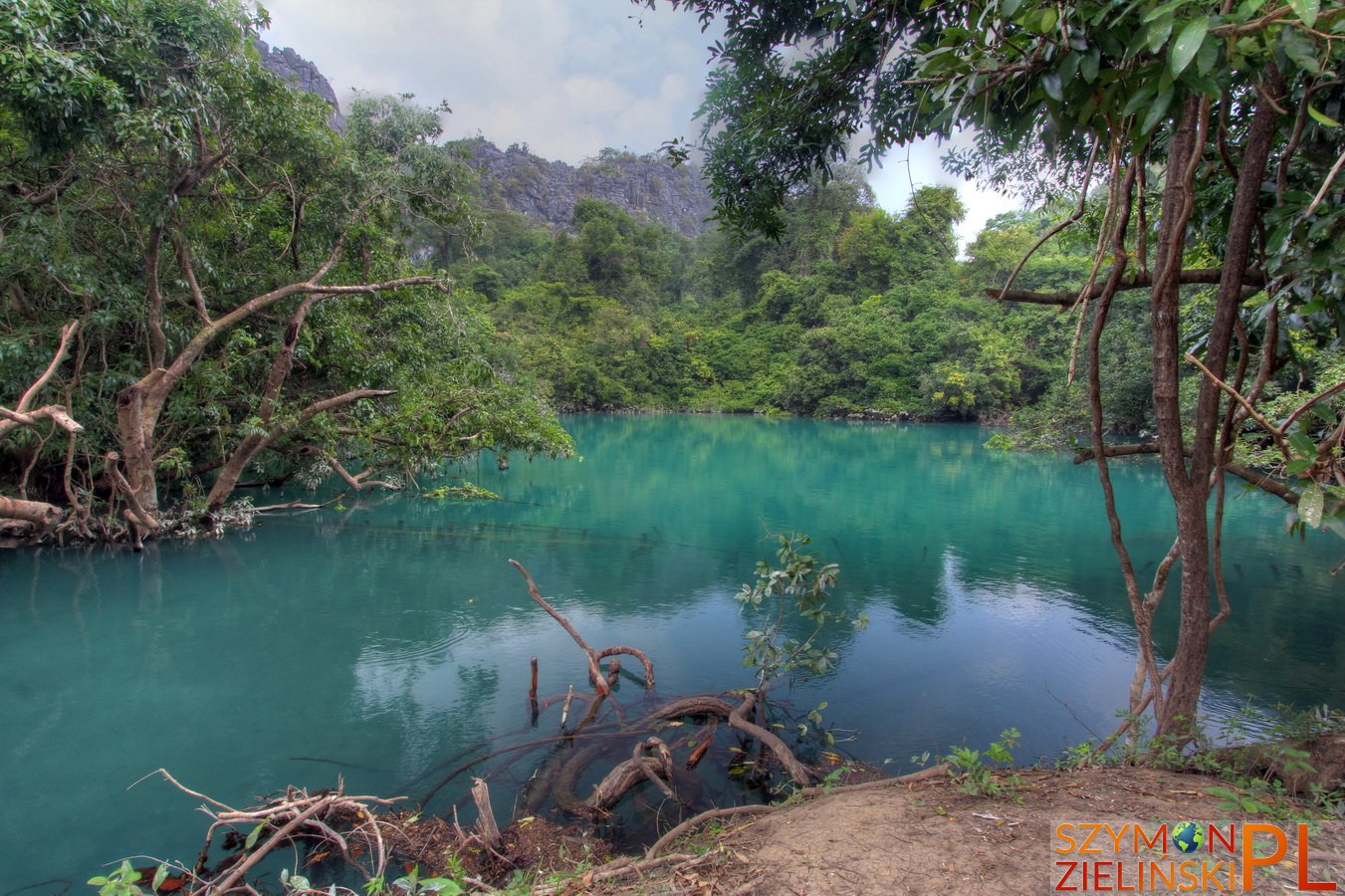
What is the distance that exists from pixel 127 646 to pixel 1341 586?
484 inches

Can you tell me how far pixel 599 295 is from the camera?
1512 inches

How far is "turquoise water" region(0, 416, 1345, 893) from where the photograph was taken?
434cm

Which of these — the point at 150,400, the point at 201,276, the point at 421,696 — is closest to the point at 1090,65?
the point at 421,696

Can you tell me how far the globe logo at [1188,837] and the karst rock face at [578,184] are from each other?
5500 centimetres

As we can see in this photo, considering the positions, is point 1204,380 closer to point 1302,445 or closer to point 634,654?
point 1302,445

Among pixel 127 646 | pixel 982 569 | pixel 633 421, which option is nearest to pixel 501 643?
pixel 127 646

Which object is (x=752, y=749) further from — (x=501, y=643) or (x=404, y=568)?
(x=404, y=568)

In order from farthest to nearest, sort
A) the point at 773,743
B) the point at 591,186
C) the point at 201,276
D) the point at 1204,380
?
the point at 591,186 < the point at 201,276 < the point at 773,743 < the point at 1204,380

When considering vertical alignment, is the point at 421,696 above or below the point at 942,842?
below

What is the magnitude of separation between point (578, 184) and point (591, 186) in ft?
3.99

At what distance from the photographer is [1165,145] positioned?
3.84m

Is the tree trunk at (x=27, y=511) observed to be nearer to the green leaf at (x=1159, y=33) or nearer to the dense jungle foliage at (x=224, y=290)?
the dense jungle foliage at (x=224, y=290)

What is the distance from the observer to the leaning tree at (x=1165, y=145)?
1698 mm

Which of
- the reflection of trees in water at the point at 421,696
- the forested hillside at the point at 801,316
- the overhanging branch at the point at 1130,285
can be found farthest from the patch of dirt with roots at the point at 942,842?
the forested hillside at the point at 801,316
